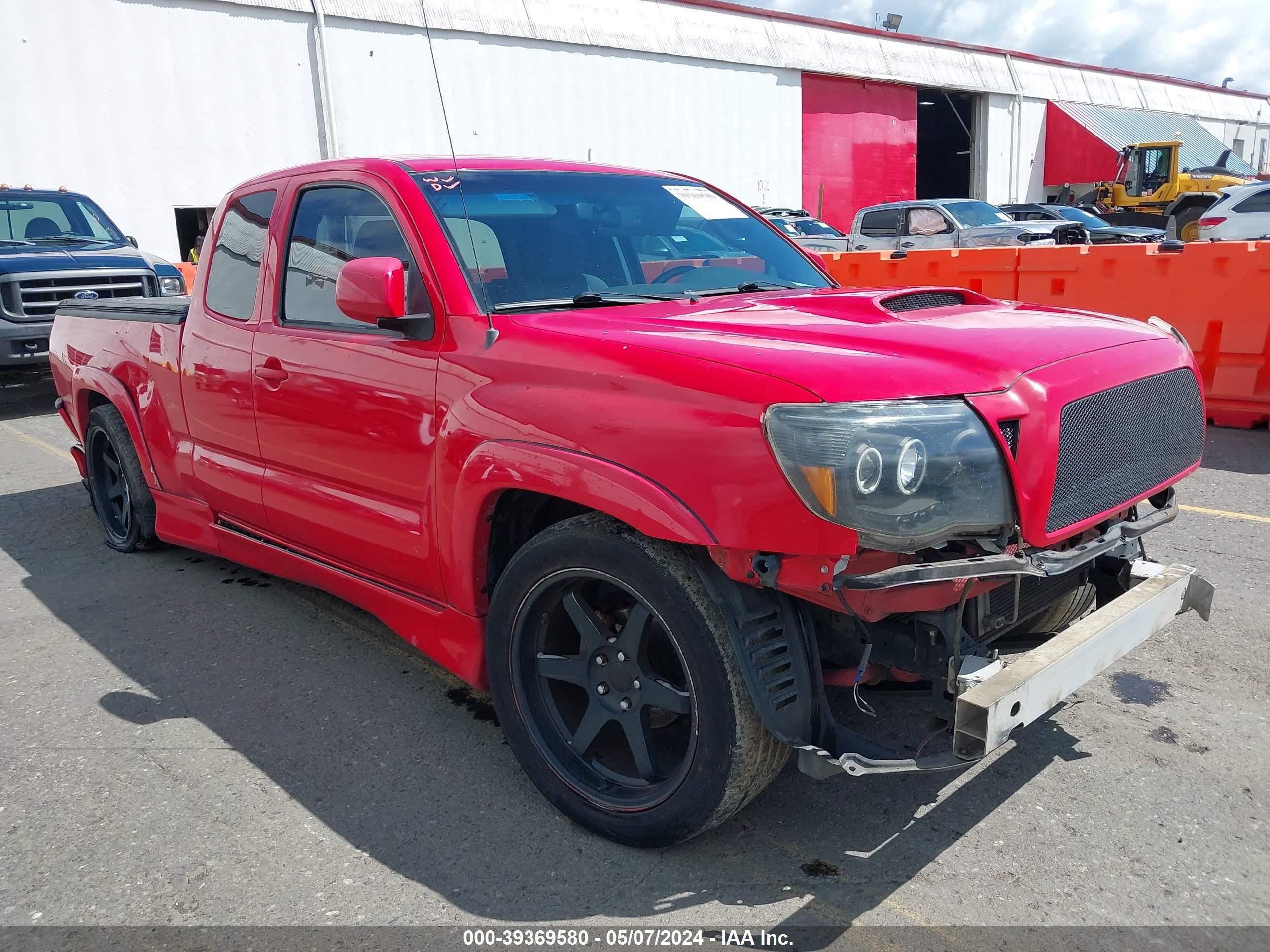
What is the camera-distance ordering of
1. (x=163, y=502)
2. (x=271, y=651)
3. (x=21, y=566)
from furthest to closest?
(x=21, y=566), (x=163, y=502), (x=271, y=651)

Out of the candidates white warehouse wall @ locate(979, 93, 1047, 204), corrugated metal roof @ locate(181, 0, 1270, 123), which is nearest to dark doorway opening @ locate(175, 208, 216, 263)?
corrugated metal roof @ locate(181, 0, 1270, 123)

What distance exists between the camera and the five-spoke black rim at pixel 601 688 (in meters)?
2.61

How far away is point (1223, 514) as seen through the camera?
5.46 metres

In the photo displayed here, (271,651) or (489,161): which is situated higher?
(489,161)

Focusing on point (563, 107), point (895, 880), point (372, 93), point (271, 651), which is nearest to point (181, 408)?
point (271, 651)

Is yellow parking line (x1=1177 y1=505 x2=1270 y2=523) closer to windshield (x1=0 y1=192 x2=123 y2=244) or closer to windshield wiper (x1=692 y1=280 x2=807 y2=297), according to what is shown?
windshield wiper (x1=692 y1=280 x2=807 y2=297)

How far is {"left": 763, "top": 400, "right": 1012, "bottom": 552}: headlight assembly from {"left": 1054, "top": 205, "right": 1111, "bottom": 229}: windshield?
61.6 ft

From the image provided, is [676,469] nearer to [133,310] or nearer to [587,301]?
[587,301]

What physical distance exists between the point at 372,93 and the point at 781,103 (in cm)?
1320

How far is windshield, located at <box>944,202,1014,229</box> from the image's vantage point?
17.2m

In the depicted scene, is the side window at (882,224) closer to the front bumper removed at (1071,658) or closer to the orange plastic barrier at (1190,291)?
the orange plastic barrier at (1190,291)

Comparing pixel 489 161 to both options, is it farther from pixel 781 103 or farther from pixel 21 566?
pixel 781 103

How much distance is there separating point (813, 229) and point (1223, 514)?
17045mm

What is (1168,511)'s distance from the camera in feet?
9.58
